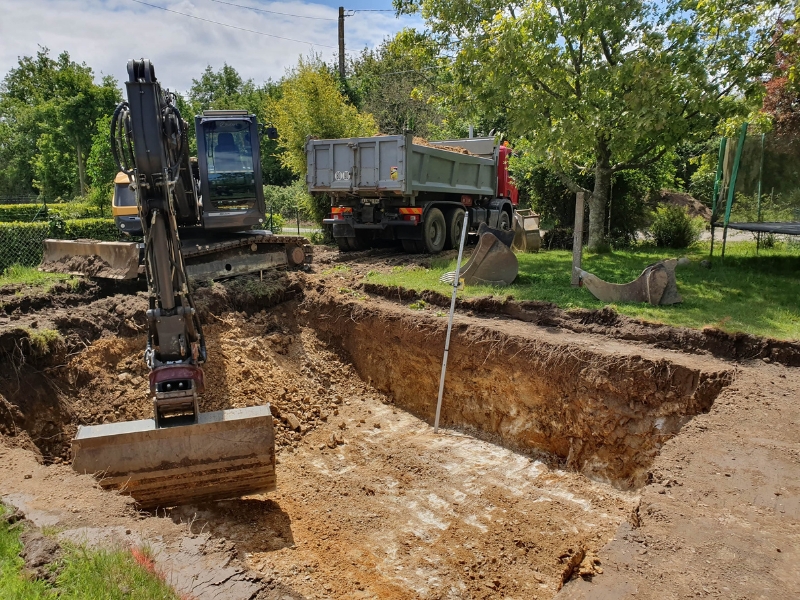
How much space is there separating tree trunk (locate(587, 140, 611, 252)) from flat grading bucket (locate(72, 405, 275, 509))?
921cm

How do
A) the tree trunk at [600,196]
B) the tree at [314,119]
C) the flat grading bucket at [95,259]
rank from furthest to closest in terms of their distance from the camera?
the tree at [314,119], the tree trunk at [600,196], the flat grading bucket at [95,259]

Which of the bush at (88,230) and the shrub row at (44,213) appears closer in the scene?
the bush at (88,230)

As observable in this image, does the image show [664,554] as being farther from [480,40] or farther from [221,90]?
[221,90]

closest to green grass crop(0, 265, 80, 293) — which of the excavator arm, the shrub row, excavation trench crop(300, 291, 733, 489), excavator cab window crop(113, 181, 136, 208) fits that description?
excavator cab window crop(113, 181, 136, 208)

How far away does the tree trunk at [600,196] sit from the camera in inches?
468

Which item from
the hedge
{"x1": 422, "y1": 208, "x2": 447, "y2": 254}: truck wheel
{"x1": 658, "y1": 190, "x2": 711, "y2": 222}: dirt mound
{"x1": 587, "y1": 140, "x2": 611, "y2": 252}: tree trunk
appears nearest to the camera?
{"x1": 587, "y1": 140, "x2": 611, "y2": 252}: tree trunk

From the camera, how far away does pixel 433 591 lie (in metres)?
4.77

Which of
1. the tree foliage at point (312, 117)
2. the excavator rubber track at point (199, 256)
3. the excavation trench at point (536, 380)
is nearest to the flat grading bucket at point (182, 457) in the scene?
Result: the excavation trench at point (536, 380)

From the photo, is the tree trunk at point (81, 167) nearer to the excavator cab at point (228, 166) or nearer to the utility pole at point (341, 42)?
the utility pole at point (341, 42)

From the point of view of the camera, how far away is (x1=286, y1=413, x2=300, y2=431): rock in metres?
7.52

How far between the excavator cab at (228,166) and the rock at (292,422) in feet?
12.2

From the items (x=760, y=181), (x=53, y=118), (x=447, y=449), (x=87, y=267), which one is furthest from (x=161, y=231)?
(x=53, y=118)

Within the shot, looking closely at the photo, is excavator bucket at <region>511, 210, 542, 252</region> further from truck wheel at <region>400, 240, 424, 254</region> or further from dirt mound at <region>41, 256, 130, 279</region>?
dirt mound at <region>41, 256, 130, 279</region>

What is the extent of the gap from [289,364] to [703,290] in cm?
651
